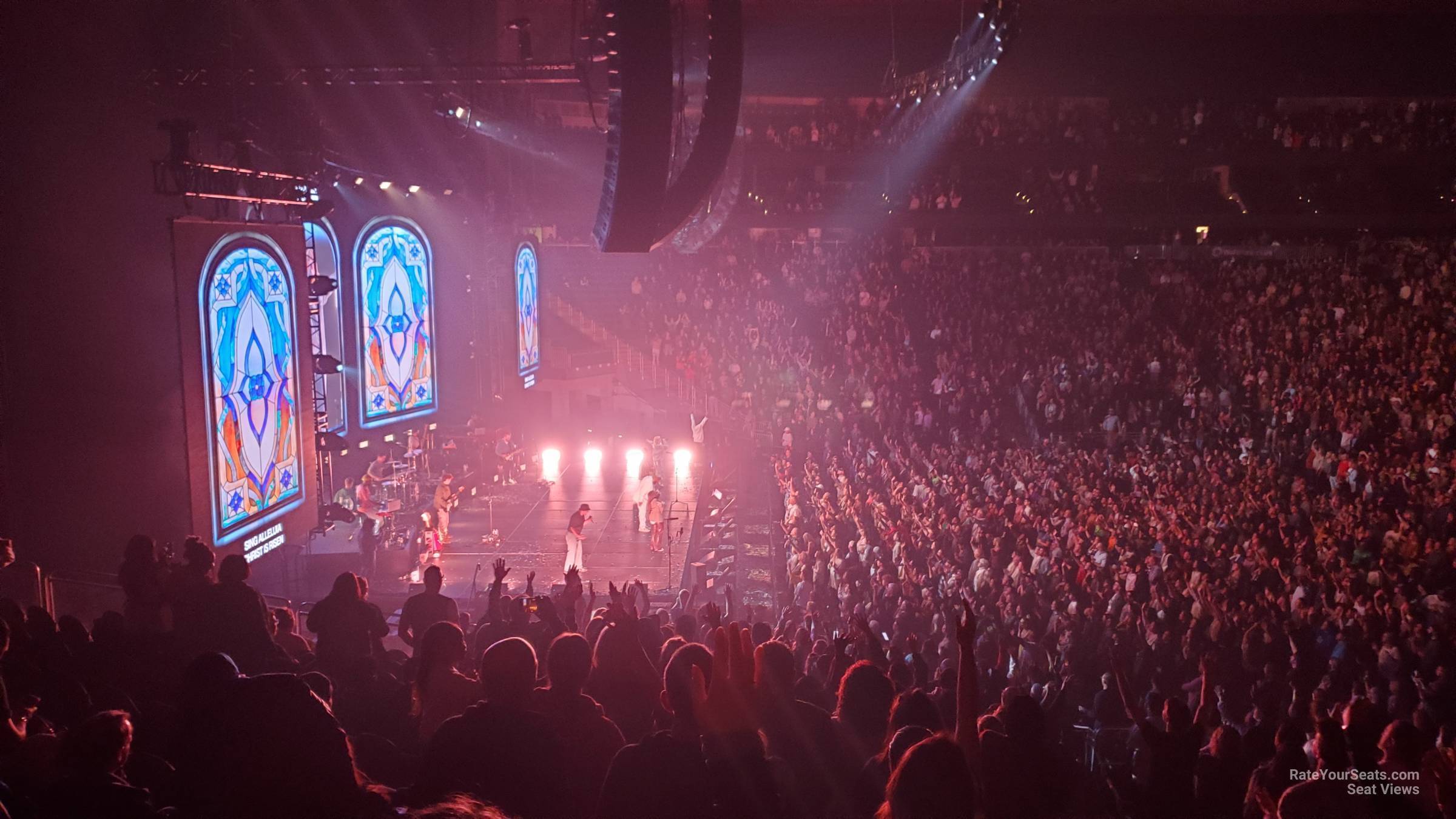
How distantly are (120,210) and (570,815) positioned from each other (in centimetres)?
699

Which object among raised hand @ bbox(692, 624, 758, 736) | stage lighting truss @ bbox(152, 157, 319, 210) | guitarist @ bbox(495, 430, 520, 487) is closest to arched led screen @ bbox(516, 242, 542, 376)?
guitarist @ bbox(495, 430, 520, 487)

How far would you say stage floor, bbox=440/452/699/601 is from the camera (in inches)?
525

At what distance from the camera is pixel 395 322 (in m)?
13.1

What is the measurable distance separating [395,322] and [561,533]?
426cm

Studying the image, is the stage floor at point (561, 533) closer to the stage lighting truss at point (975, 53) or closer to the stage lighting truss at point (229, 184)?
the stage lighting truss at point (229, 184)

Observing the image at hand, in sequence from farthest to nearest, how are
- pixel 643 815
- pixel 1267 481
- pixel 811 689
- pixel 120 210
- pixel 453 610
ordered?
1. pixel 1267 481
2. pixel 120 210
3. pixel 453 610
4. pixel 811 689
5. pixel 643 815

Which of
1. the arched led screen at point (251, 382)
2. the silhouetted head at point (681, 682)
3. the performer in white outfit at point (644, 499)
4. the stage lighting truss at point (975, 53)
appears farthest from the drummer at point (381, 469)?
the silhouetted head at point (681, 682)

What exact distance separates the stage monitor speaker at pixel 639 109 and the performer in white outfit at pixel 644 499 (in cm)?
1112

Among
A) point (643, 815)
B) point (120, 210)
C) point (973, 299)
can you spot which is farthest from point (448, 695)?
point (973, 299)

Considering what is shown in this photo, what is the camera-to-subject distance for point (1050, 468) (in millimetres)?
13812

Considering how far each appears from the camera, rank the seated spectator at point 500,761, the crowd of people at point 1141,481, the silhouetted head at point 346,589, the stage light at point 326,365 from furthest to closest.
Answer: the stage light at point 326,365, the crowd of people at point 1141,481, the silhouetted head at point 346,589, the seated spectator at point 500,761

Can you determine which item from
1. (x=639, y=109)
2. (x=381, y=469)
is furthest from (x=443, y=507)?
(x=639, y=109)

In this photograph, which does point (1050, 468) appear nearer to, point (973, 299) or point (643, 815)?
point (973, 299)

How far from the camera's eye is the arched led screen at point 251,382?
322 inches
